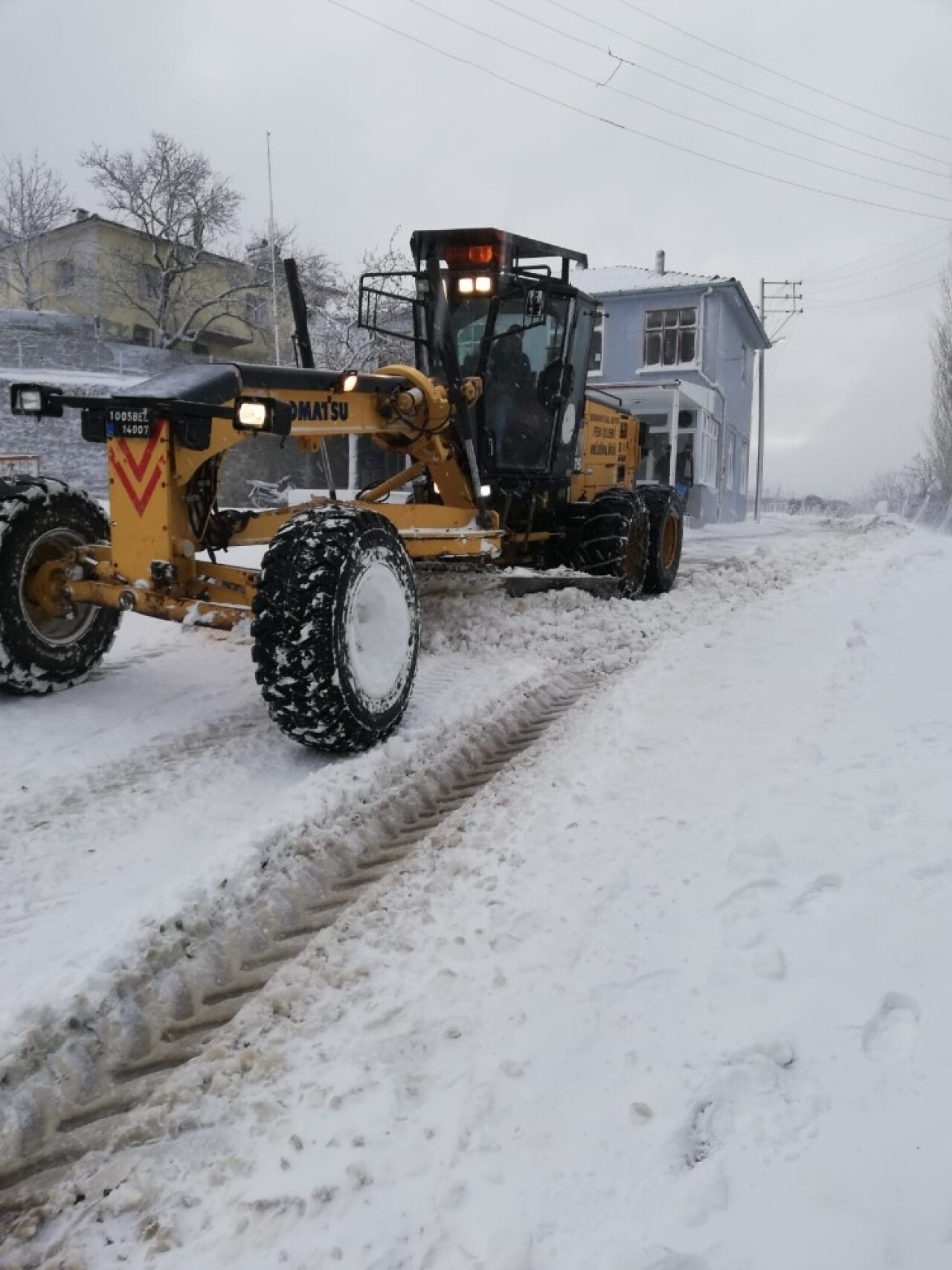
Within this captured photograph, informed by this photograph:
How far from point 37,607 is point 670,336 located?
26.4 meters

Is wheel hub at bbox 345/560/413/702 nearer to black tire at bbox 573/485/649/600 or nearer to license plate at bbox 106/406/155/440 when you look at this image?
license plate at bbox 106/406/155/440

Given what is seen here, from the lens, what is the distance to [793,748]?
3.83m

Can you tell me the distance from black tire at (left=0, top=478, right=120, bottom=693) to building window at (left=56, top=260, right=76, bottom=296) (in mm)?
34981

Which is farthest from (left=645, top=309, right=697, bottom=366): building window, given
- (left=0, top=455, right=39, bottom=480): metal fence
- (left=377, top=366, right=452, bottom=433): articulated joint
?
(left=377, top=366, right=452, bottom=433): articulated joint

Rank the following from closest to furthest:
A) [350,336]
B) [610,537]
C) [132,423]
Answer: [132,423], [610,537], [350,336]

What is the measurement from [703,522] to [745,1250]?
90.3 ft

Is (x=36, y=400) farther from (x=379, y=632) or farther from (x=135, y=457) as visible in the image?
(x=379, y=632)

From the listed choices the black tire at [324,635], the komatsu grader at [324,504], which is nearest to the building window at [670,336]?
the komatsu grader at [324,504]

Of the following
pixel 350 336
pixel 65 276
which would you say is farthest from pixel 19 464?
pixel 65 276

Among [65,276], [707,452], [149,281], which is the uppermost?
[65,276]

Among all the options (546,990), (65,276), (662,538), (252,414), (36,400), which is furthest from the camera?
(65,276)

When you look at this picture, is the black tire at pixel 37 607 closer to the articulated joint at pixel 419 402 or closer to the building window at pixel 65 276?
the articulated joint at pixel 419 402

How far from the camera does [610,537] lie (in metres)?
7.88

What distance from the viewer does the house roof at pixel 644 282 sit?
27.4 meters
